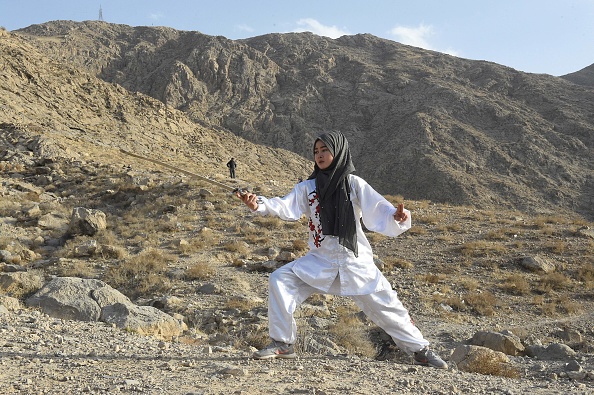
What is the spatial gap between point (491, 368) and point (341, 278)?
4.59 feet

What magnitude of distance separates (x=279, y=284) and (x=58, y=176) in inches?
480

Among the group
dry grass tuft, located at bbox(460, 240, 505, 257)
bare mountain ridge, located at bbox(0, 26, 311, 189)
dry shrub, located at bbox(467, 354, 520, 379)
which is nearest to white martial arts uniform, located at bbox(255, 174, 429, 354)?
dry shrub, located at bbox(467, 354, 520, 379)

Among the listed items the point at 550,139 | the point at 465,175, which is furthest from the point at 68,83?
the point at 550,139

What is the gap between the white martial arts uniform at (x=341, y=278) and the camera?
11.0 feet

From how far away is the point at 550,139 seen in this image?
116ft

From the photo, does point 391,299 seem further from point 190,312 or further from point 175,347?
point 190,312

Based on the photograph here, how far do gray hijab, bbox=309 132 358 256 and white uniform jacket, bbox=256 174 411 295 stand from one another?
6cm

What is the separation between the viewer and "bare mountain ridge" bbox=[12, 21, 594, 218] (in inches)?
1252

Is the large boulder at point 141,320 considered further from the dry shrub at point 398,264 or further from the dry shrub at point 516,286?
the dry shrub at point 516,286

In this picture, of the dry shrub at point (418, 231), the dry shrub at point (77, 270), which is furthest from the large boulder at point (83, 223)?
the dry shrub at point (418, 231)

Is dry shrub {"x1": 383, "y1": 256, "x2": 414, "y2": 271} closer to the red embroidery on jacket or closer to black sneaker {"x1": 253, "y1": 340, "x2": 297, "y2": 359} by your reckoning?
the red embroidery on jacket

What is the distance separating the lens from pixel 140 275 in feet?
23.4

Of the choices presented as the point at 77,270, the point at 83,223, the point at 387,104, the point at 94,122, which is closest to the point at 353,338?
the point at 77,270

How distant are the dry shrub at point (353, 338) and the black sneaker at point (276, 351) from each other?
1379mm
